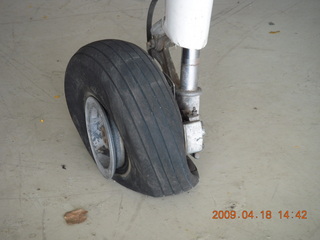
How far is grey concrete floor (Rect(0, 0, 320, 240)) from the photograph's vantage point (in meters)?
1.44

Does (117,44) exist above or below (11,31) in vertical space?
above

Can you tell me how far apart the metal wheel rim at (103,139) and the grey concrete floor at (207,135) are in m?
0.08

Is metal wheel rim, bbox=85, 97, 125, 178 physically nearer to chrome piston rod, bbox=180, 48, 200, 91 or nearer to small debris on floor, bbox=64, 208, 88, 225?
small debris on floor, bbox=64, 208, 88, 225

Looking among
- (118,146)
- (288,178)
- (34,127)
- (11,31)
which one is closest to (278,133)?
(288,178)

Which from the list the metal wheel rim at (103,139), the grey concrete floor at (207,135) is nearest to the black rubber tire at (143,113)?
the metal wheel rim at (103,139)

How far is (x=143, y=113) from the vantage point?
130 cm

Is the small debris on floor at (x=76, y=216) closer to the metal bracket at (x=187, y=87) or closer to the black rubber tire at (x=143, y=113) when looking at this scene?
the black rubber tire at (x=143, y=113)

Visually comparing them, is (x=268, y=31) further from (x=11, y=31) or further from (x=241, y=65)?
(x=11, y=31)

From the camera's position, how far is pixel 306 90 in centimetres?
204

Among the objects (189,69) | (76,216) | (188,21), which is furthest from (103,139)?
(188,21)

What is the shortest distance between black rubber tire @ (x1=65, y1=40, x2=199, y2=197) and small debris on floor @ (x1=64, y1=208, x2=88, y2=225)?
0.67 ft

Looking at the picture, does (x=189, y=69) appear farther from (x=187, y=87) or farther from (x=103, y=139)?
(x=103, y=139)

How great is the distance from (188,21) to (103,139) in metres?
0.56

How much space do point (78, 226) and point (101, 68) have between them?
507 millimetres
